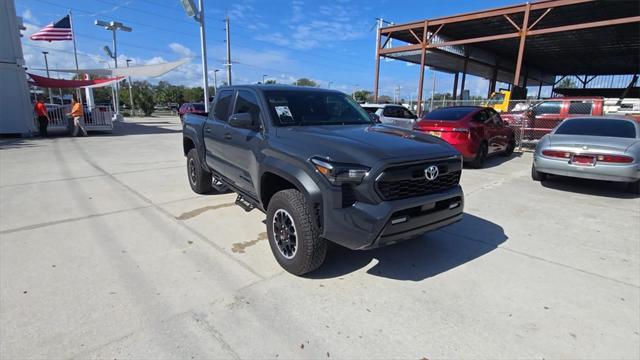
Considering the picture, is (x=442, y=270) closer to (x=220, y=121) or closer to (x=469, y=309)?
(x=469, y=309)

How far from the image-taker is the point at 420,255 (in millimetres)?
3811

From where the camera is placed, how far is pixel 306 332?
254cm

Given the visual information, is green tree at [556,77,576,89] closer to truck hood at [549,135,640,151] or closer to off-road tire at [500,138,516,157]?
off-road tire at [500,138,516,157]

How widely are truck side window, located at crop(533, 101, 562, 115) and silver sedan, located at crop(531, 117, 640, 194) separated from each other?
5626 millimetres

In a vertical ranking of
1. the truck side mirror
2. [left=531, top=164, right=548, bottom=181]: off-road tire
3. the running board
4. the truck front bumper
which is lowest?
[left=531, top=164, right=548, bottom=181]: off-road tire

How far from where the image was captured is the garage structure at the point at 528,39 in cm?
1745

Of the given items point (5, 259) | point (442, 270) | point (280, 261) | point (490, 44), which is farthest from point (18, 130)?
point (490, 44)

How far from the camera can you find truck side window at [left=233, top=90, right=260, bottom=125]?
3.94m

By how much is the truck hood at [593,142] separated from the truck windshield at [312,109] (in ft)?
14.1

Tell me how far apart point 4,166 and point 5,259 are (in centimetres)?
664

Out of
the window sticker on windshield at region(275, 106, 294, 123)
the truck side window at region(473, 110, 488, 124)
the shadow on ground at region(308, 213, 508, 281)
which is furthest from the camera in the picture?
the truck side window at region(473, 110, 488, 124)

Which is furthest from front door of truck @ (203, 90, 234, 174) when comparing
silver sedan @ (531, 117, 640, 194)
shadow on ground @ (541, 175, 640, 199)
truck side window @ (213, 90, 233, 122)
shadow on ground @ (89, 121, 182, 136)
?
shadow on ground @ (89, 121, 182, 136)

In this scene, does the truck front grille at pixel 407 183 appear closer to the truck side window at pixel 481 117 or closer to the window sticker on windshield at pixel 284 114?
the window sticker on windshield at pixel 284 114

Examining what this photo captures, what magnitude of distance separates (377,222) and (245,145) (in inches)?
77.9
